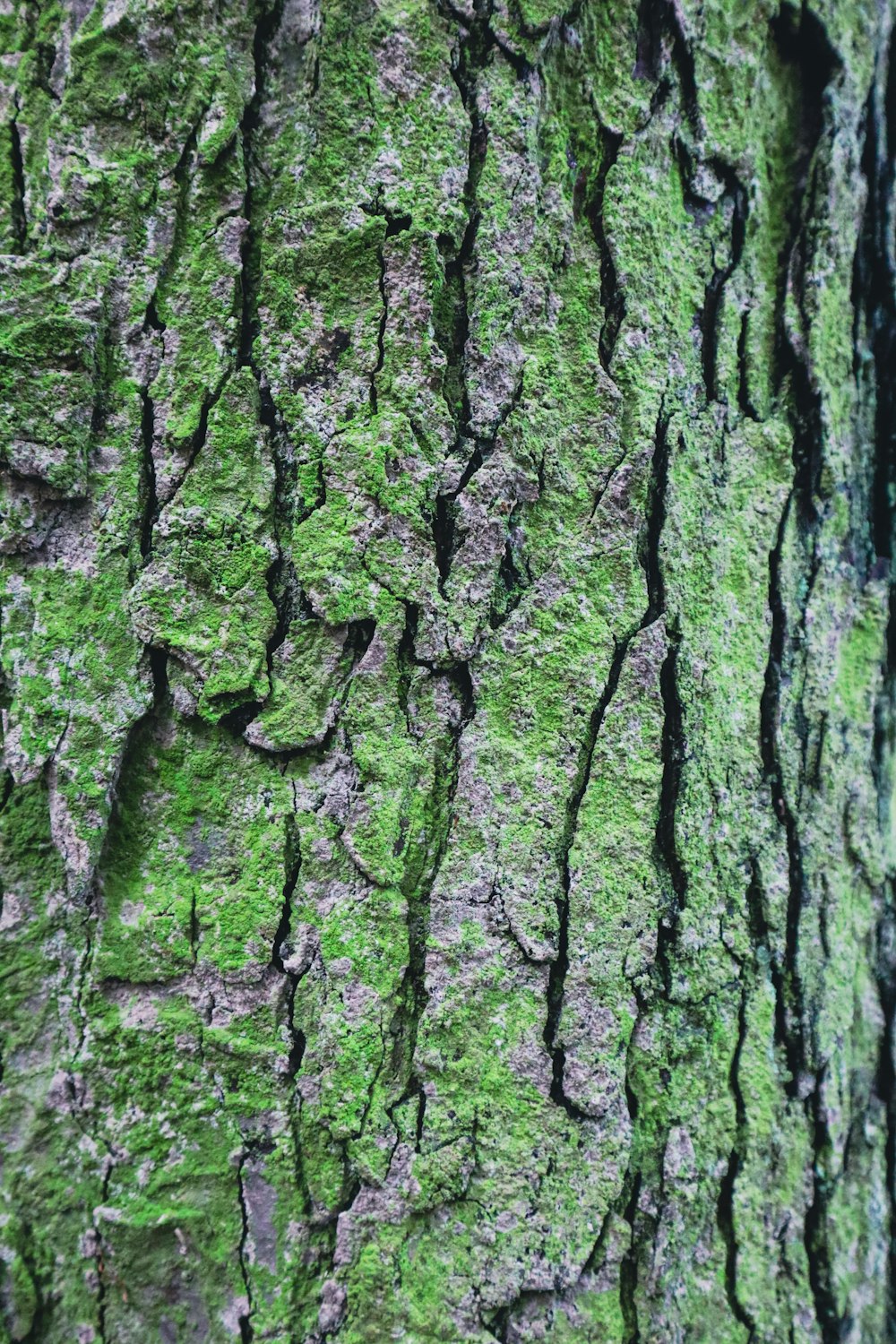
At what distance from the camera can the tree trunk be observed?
793 mm

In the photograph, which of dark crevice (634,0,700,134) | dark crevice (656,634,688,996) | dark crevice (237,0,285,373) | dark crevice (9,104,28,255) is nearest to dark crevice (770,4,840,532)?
dark crevice (634,0,700,134)

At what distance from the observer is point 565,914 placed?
2.68 feet

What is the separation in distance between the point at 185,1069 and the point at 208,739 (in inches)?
13.6

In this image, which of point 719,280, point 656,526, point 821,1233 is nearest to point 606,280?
→ point 719,280

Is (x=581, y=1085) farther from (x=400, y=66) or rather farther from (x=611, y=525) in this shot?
(x=400, y=66)

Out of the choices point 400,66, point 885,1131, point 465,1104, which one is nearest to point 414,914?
point 465,1104

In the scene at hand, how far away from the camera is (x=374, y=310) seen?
81 cm

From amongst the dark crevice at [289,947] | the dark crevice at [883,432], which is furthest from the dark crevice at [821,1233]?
the dark crevice at [289,947]

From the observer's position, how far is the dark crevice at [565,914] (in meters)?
0.81

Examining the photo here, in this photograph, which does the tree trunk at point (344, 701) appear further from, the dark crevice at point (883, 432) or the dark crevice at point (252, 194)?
the dark crevice at point (883, 432)

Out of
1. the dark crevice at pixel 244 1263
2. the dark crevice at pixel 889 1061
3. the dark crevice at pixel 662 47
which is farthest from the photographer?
the dark crevice at pixel 889 1061

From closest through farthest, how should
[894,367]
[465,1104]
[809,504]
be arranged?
[465,1104]
[809,504]
[894,367]

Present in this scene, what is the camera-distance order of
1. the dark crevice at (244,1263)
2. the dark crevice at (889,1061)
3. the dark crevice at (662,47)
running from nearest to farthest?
the dark crevice at (244,1263), the dark crevice at (662,47), the dark crevice at (889,1061)

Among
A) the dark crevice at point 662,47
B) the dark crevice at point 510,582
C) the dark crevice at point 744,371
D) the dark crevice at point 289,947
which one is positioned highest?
the dark crevice at point 662,47
